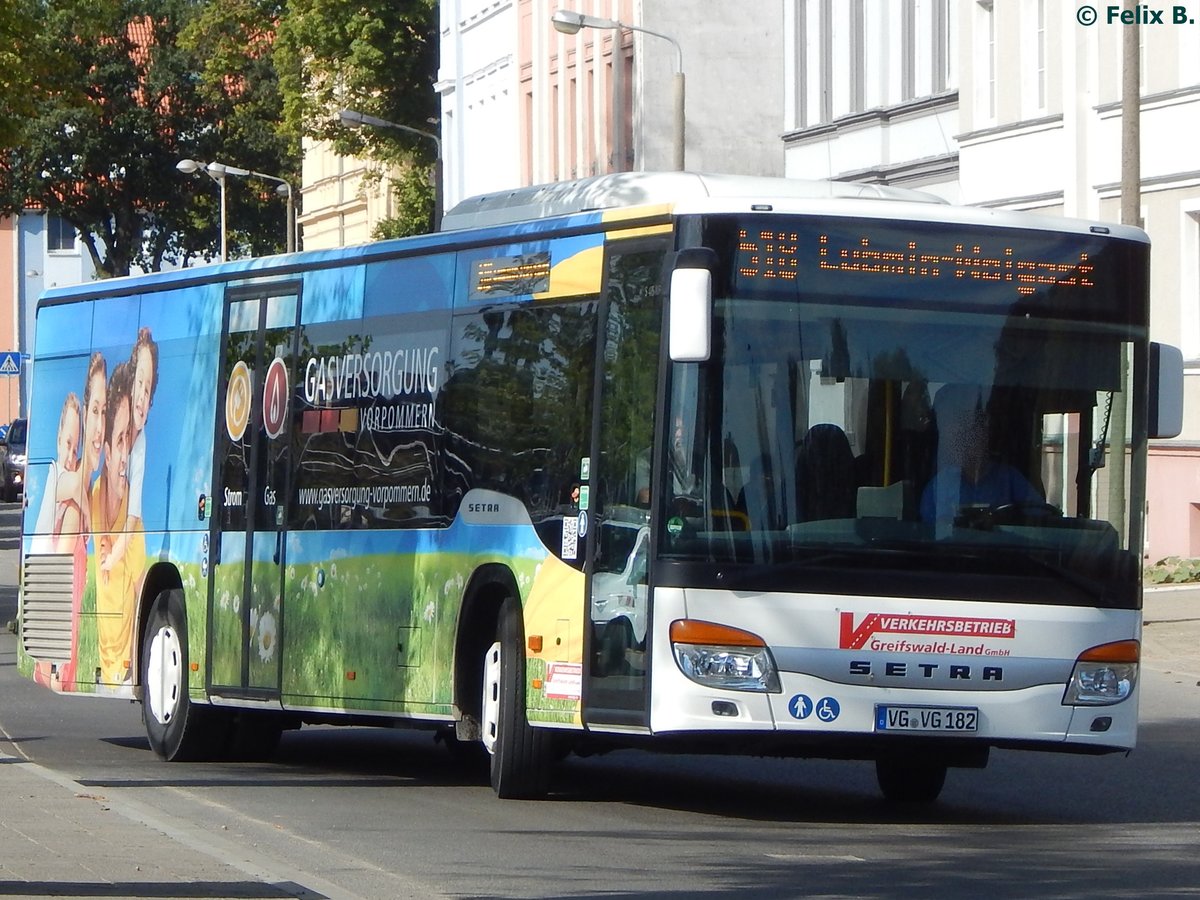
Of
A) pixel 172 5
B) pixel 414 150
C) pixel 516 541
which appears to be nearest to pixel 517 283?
pixel 516 541

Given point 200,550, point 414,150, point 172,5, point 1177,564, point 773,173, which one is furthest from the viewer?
point 172,5

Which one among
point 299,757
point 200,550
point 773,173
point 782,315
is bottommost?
point 299,757

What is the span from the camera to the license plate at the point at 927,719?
1168cm

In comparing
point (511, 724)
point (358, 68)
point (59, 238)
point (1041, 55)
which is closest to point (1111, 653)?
point (511, 724)

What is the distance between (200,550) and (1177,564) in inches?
675

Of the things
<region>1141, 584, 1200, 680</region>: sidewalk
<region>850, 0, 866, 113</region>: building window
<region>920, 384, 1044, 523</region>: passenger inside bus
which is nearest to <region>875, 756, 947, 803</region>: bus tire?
<region>920, 384, 1044, 523</region>: passenger inside bus

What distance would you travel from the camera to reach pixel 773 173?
53.5 m

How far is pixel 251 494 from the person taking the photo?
15367 millimetres

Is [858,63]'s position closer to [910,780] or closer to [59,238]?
[910,780]

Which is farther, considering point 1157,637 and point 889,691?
point 1157,637

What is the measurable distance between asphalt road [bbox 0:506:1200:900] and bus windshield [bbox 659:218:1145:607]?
46.7 inches

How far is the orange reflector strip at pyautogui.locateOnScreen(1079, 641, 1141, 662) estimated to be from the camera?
12.0 metres

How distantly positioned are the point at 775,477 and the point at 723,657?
813 mm

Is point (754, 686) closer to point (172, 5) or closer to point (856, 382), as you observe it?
point (856, 382)
